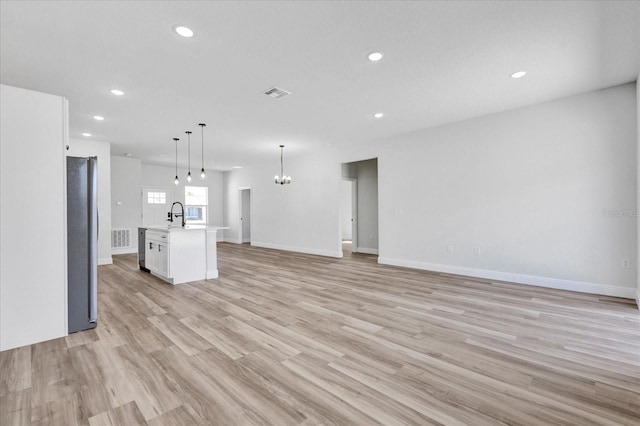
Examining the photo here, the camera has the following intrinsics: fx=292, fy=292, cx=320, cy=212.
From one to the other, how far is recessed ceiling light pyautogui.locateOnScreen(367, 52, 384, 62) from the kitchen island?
3705 mm

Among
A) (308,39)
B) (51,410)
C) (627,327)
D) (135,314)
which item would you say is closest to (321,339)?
(51,410)

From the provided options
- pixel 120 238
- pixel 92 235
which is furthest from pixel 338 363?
pixel 120 238

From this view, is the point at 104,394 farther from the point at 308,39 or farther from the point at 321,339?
the point at 308,39

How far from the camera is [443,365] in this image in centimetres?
226

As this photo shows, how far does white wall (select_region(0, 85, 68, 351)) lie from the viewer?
2555 millimetres

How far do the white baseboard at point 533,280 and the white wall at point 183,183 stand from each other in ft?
26.6

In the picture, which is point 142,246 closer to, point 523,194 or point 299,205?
point 299,205

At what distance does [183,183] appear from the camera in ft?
34.5

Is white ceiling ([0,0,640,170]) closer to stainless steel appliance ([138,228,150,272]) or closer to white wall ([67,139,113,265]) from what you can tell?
white wall ([67,139,113,265])

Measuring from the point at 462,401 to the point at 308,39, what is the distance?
10.4 feet

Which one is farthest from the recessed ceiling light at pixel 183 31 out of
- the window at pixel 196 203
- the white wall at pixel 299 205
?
the window at pixel 196 203

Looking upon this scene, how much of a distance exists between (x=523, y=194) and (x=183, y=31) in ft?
17.1

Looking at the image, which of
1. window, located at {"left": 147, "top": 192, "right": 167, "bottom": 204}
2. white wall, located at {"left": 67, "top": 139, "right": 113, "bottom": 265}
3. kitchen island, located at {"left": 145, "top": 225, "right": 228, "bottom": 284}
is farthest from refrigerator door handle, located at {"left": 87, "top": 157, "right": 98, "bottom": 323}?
window, located at {"left": 147, "top": 192, "right": 167, "bottom": 204}

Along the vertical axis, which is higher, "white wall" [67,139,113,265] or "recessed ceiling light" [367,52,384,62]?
"recessed ceiling light" [367,52,384,62]
